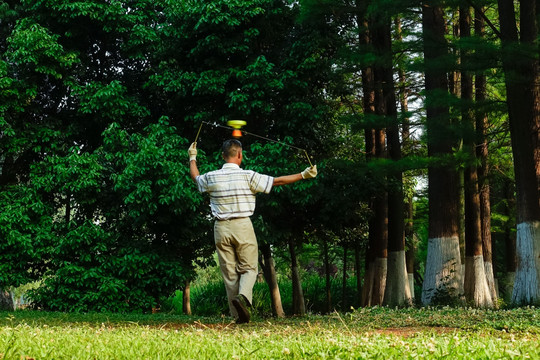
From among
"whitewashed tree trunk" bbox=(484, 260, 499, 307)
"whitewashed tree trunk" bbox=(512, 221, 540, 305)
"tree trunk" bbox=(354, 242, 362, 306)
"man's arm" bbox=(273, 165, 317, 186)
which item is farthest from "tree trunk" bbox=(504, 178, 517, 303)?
"man's arm" bbox=(273, 165, 317, 186)

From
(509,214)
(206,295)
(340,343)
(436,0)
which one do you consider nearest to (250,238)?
(340,343)

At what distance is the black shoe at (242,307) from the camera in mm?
7578

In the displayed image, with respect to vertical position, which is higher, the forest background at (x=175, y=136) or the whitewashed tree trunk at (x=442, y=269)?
the forest background at (x=175, y=136)

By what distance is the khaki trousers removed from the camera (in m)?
7.86

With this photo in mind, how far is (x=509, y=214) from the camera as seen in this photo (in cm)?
2495

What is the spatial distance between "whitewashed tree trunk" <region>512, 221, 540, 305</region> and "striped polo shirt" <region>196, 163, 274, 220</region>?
695cm

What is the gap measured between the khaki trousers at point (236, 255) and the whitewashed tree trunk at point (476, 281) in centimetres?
1121

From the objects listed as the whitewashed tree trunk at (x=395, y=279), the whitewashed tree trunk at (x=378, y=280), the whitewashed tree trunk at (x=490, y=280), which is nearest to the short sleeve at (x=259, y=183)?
the whitewashed tree trunk at (x=395, y=279)

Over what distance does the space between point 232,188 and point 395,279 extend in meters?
10.4

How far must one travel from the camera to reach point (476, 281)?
18.4m

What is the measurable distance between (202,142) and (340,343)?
1421 cm

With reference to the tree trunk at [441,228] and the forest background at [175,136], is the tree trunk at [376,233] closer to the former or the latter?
the forest background at [175,136]

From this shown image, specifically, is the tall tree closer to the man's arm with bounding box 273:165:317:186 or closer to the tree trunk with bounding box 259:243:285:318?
the tree trunk with bounding box 259:243:285:318

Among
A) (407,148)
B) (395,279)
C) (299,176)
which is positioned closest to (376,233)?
(395,279)
